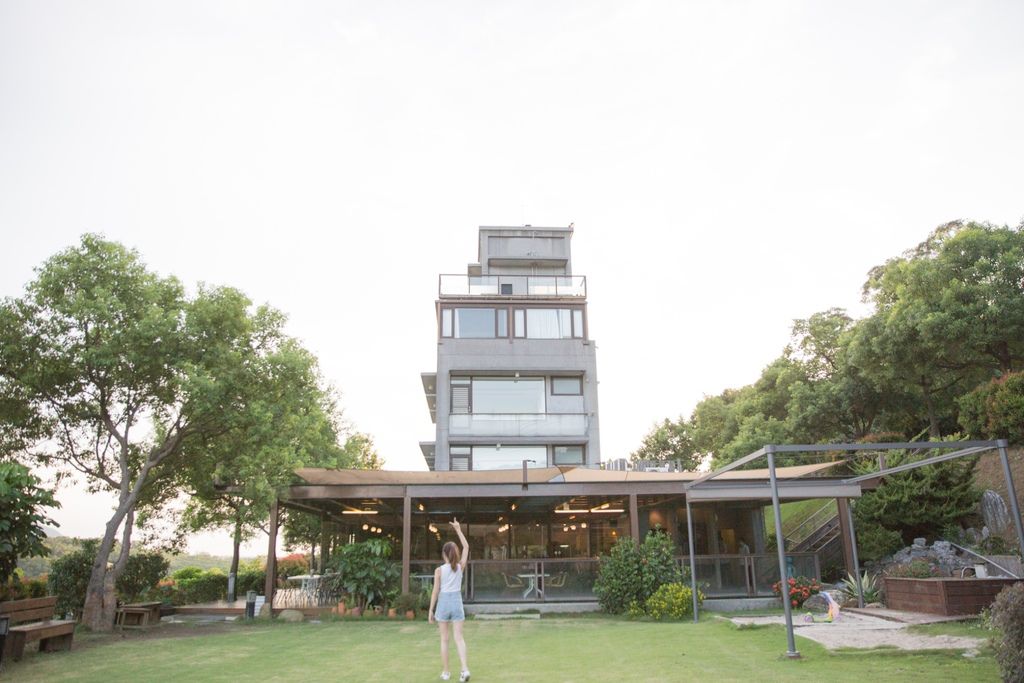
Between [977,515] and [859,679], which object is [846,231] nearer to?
[977,515]

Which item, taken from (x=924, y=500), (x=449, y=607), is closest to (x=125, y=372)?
(x=449, y=607)

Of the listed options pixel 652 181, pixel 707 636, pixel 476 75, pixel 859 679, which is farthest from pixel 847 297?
pixel 859 679

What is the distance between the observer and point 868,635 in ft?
33.5

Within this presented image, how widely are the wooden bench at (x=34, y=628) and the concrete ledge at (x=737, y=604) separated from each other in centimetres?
1293

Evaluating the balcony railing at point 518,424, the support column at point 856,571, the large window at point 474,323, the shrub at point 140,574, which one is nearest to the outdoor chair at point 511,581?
the support column at point 856,571

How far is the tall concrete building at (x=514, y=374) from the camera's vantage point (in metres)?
26.4

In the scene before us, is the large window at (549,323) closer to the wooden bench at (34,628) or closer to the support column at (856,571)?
the support column at (856,571)

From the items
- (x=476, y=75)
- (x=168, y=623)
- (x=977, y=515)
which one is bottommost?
(x=168, y=623)

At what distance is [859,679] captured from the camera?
7.16m

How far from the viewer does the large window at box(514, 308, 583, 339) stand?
27750 mm

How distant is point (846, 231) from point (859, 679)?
1711 cm

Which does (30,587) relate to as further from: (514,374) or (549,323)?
(549,323)

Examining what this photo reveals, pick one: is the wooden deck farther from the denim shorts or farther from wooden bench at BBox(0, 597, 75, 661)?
the denim shorts

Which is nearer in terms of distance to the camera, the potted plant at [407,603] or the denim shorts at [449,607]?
the denim shorts at [449,607]
